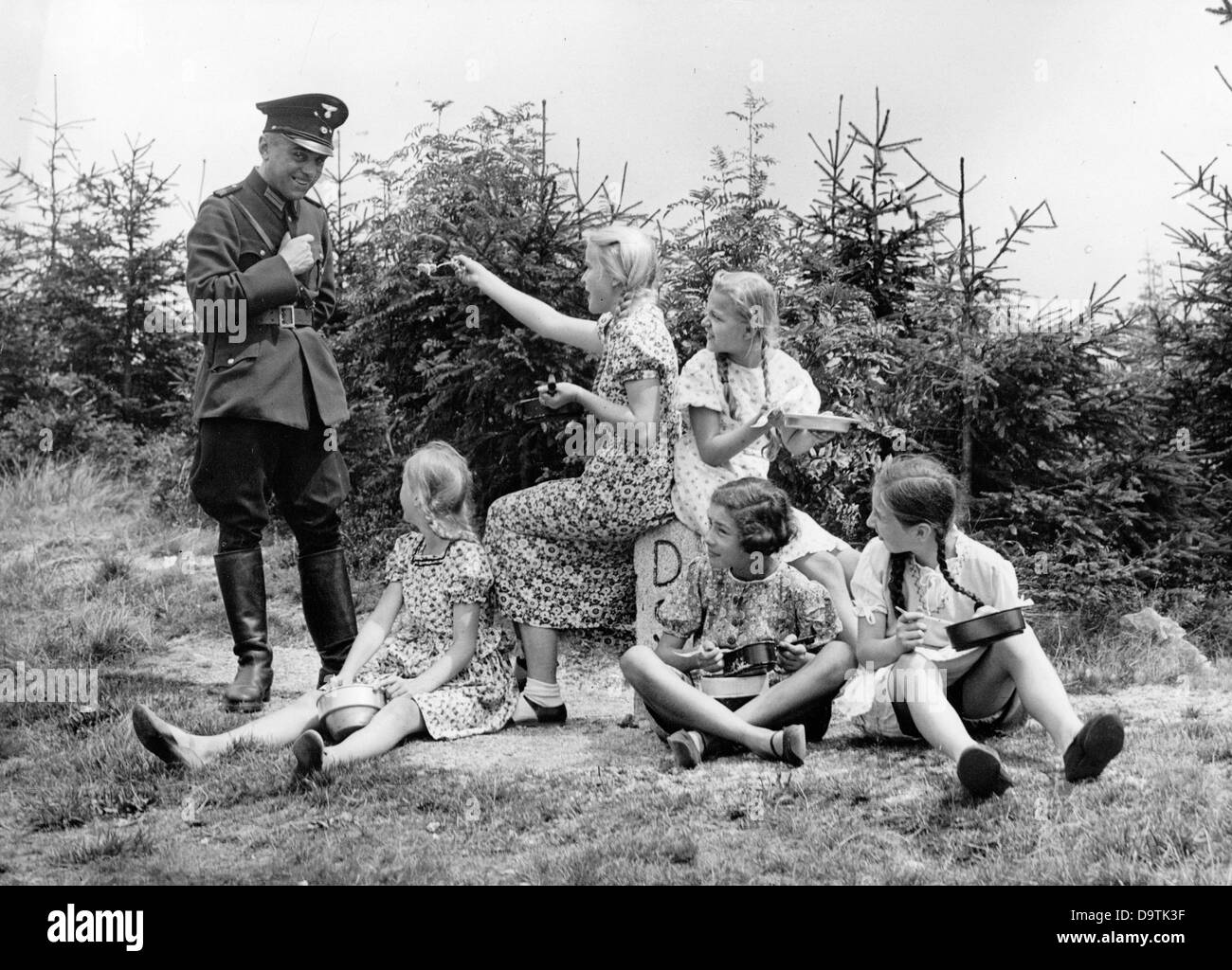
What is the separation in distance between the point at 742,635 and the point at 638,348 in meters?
1.17

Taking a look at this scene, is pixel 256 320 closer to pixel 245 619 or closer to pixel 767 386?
pixel 245 619

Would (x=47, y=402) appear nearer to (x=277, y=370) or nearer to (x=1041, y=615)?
(x=277, y=370)

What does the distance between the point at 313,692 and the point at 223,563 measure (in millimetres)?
750

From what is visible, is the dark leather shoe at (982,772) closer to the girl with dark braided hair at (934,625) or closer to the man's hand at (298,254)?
the girl with dark braided hair at (934,625)

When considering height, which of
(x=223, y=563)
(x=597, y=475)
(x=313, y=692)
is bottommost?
(x=313, y=692)

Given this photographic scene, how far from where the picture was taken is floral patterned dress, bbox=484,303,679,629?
4.70 m

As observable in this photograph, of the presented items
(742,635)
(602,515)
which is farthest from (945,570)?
(602,515)

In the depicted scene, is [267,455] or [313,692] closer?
[313,692]

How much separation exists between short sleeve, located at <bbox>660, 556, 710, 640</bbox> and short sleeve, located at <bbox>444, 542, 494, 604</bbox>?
28.2 inches

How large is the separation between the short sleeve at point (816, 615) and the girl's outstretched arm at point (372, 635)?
1516 millimetres

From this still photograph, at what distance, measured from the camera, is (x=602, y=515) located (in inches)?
185

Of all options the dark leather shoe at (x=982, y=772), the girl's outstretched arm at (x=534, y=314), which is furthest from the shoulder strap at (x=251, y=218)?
the dark leather shoe at (x=982, y=772)
